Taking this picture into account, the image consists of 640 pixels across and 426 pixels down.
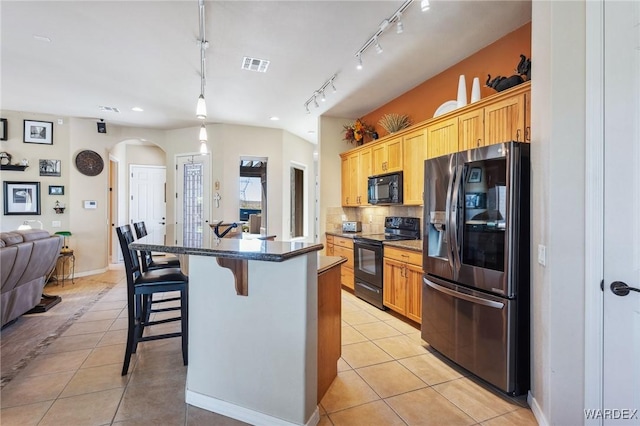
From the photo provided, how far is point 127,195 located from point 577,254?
27.2 feet

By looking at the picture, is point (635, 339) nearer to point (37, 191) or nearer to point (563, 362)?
point (563, 362)

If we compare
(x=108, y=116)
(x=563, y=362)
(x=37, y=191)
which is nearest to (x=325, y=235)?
(x=563, y=362)

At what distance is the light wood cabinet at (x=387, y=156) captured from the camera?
4.05 metres

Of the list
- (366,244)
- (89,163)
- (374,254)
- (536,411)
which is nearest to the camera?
(536,411)

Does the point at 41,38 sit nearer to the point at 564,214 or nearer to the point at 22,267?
the point at 22,267

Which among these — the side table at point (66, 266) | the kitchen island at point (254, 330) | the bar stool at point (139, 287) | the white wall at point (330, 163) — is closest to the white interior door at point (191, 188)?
the side table at point (66, 266)

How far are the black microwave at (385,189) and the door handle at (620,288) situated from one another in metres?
2.55

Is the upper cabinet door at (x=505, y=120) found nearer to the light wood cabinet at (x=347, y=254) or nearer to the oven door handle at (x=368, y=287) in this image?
the oven door handle at (x=368, y=287)

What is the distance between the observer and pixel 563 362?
1683 millimetres

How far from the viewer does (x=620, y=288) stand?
1461mm

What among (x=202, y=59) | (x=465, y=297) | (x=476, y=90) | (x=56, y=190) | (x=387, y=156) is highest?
(x=202, y=59)

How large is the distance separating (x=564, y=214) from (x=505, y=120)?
122 centimetres

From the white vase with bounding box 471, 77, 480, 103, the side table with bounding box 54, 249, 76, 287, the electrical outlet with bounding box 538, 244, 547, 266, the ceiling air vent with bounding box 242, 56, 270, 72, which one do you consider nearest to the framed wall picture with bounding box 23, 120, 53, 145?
the side table with bounding box 54, 249, 76, 287

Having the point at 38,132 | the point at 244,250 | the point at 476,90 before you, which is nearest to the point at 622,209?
the point at 244,250
